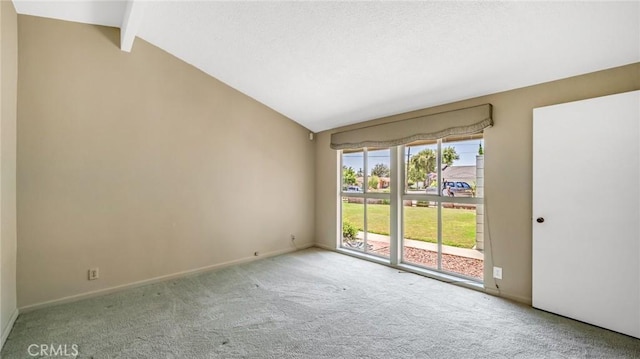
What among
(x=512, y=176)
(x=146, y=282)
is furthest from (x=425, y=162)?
(x=146, y=282)

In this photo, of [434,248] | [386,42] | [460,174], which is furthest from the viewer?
[434,248]

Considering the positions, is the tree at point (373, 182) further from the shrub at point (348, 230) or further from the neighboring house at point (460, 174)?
the neighboring house at point (460, 174)

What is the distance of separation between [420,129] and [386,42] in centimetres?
141

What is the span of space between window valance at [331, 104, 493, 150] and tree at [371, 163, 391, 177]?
395 millimetres

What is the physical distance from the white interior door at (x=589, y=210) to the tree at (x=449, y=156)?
0.93 metres

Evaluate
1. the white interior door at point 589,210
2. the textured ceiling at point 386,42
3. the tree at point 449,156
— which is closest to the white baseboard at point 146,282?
the textured ceiling at point 386,42

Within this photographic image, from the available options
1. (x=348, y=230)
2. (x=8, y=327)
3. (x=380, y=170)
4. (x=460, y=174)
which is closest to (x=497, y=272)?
(x=460, y=174)

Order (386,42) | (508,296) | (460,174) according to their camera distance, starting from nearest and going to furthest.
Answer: (386,42) → (508,296) → (460,174)

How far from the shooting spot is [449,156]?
12.0 ft

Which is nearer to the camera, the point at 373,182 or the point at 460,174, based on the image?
the point at 460,174

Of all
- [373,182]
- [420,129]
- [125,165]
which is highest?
[420,129]

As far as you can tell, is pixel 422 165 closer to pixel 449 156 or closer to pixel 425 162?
pixel 425 162

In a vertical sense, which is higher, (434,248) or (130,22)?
(130,22)

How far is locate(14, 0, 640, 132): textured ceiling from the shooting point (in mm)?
2127
